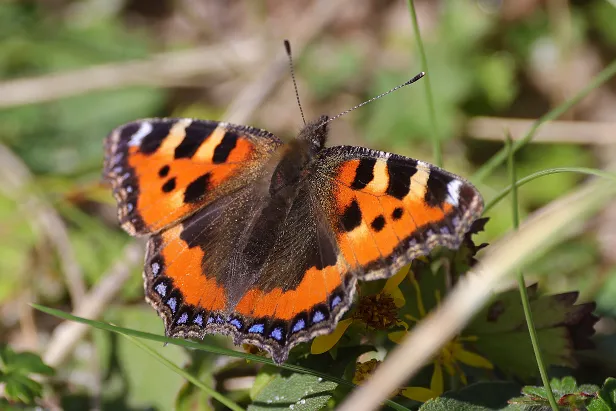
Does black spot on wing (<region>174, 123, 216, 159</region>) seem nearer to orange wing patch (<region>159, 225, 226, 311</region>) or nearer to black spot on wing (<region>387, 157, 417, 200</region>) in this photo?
orange wing patch (<region>159, 225, 226, 311</region>)

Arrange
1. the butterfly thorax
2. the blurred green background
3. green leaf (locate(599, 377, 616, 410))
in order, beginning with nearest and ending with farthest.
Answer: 1. green leaf (locate(599, 377, 616, 410))
2. the butterfly thorax
3. the blurred green background

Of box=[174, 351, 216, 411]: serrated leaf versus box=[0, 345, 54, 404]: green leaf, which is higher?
box=[0, 345, 54, 404]: green leaf

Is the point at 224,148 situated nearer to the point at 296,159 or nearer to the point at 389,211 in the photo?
the point at 296,159

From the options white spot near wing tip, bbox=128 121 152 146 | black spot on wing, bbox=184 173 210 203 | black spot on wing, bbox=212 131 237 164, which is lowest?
black spot on wing, bbox=184 173 210 203

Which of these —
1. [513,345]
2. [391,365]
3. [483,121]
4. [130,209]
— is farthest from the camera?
[483,121]

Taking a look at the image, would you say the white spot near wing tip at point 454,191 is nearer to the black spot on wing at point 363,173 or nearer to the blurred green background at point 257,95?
the black spot on wing at point 363,173

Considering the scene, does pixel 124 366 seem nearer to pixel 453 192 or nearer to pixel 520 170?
pixel 453 192

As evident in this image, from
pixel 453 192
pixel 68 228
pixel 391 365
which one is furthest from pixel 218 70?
pixel 391 365

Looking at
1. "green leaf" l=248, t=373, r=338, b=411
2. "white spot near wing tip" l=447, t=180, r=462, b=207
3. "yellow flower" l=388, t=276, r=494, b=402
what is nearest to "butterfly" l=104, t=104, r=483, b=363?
"white spot near wing tip" l=447, t=180, r=462, b=207
